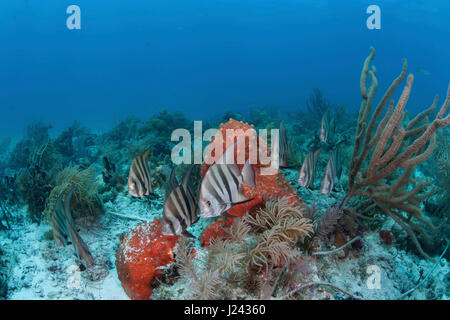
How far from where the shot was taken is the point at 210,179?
1.93 m

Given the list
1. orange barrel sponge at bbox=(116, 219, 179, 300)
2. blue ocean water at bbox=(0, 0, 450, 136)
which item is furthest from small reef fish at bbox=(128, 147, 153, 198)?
blue ocean water at bbox=(0, 0, 450, 136)

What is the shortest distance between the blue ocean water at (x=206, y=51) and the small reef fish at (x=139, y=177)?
170ft

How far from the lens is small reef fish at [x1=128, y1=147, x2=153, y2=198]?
2.74m

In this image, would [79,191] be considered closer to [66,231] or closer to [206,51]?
[66,231]

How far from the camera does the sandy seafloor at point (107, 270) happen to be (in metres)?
3.03

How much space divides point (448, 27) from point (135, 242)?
302 feet

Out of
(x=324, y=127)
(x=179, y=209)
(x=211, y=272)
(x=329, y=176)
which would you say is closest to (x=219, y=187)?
(x=179, y=209)

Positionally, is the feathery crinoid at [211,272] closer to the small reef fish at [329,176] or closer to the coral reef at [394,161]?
the small reef fish at [329,176]

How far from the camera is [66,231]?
270 centimetres

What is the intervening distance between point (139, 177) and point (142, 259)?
3.21ft

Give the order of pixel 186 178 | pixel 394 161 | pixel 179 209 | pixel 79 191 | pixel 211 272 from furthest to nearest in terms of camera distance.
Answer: pixel 79 191 → pixel 394 161 → pixel 211 272 → pixel 186 178 → pixel 179 209

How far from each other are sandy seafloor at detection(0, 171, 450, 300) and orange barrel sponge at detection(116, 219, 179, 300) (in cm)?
18

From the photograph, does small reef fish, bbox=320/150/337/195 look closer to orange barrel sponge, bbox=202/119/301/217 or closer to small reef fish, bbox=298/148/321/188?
small reef fish, bbox=298/148/321/188

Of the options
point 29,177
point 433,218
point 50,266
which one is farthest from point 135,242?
point 433,218
